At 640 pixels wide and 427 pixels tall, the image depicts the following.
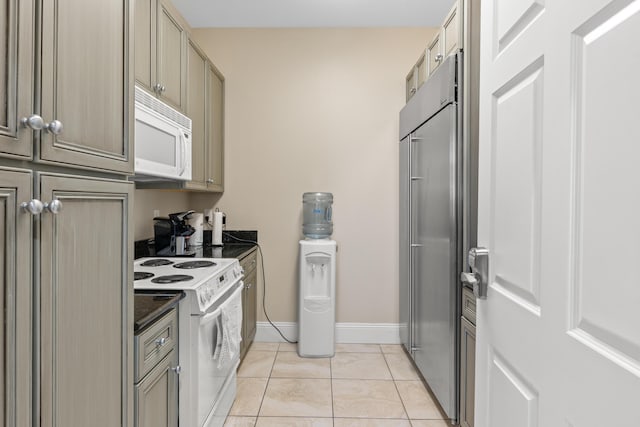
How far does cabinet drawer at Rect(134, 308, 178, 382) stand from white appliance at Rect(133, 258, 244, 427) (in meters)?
0.09

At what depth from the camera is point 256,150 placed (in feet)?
11.5

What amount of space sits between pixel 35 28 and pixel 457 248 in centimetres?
189

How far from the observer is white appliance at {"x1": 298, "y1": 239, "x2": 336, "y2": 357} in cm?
317

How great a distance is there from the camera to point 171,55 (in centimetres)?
230

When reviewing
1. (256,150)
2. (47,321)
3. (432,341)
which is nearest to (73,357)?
(47,321)

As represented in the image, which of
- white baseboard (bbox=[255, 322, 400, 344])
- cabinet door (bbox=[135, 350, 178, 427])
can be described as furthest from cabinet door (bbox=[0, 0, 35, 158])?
white baseboard (bbox=[255, 322, 400, 344])

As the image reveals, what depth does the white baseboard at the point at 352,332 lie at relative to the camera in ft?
11.5

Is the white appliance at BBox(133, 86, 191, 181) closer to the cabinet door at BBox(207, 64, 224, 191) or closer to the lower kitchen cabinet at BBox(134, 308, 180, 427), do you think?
the cabinet door at BBox(207, 64, 224, 191)

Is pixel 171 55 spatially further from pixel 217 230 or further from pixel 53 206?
pixel 53 206

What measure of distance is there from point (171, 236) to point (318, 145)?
1483 millimetres

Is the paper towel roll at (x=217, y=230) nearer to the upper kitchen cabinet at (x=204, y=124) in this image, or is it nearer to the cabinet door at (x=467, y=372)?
the upper kitchen cabinet at (x=204, y=124)

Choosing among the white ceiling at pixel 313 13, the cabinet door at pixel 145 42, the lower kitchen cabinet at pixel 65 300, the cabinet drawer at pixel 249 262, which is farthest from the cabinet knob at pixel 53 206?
the white ceiling at pixel 313 13

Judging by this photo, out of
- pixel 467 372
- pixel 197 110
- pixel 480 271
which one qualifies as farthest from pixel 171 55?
pixel 467 372

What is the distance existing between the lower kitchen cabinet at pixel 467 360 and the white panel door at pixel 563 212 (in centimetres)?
78
